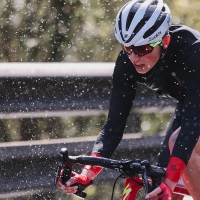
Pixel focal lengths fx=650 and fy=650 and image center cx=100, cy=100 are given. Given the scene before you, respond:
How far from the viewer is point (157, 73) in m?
4.12

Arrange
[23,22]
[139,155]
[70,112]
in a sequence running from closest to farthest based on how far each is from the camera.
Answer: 1. [70,112]
2. [139,155]
3. [23,22]

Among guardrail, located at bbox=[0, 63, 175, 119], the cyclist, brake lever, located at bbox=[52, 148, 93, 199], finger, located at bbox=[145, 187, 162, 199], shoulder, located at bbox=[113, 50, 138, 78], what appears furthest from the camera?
guardrail, located at bbox=[0, 63, 175, 119]

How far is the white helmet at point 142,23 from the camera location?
3.80 m

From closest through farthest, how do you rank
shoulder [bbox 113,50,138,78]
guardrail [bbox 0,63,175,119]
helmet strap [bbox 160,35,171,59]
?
helmet strap [bbox 160,35,171,59]
shoulder [bbox 113,50,138,78]
guardrail [bbox 0,63,175,119]

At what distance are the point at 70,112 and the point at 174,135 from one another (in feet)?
4.78

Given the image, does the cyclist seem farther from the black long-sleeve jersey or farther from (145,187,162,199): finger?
(145,187,162,199): finger

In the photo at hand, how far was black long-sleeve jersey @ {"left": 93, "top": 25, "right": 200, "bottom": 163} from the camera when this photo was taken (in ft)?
12.8

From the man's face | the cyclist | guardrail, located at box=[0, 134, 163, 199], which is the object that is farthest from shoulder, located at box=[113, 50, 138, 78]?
guardrail, located at box=[0, 134, 163, 199]

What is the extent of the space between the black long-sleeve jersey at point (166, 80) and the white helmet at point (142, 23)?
0.58ft

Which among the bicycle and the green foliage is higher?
the bicycle

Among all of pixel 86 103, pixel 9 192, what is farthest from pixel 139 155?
pixel 9 192

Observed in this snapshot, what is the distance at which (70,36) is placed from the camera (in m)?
7.76

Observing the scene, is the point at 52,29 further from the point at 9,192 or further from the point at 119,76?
the point at 119,76

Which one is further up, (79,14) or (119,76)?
(119,76)
